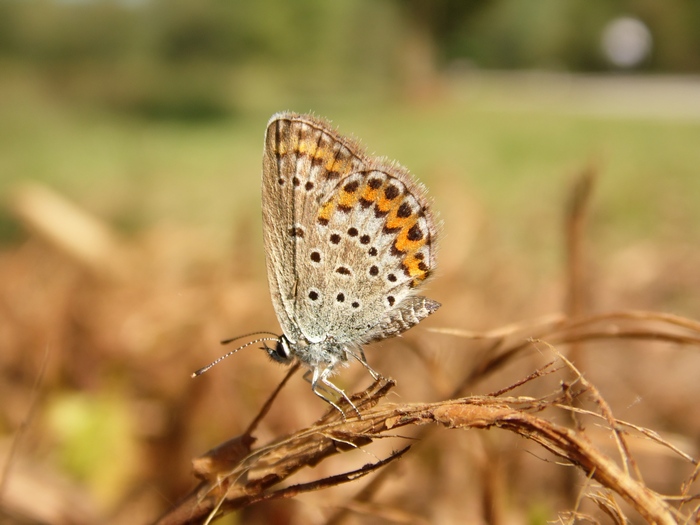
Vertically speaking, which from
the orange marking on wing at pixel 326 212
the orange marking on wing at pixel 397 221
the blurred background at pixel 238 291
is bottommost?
the blurred background at pixel 238 291

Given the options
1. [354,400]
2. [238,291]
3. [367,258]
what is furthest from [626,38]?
[354,400]

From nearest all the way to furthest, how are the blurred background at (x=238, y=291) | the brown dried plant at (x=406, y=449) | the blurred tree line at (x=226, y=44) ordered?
the brown dried plant at (x=406, y=449)
the blurred background at (x=238, y=291)
the blurred tree line at (x=226, y=44)

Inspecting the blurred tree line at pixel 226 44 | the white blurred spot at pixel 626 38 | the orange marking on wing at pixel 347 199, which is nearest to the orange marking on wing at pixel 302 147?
the orange marking on wing at pixel 347 199

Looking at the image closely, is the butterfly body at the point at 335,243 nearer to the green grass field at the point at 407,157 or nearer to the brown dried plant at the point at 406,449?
the green grass field at the point at 407,157

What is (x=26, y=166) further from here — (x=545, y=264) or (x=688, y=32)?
(x=688, y=32)

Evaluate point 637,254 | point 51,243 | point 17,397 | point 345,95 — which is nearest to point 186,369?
point 17,397

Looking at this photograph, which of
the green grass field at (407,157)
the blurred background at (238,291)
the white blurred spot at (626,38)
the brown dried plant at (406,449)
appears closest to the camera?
the brown dried plant at (406,449)
